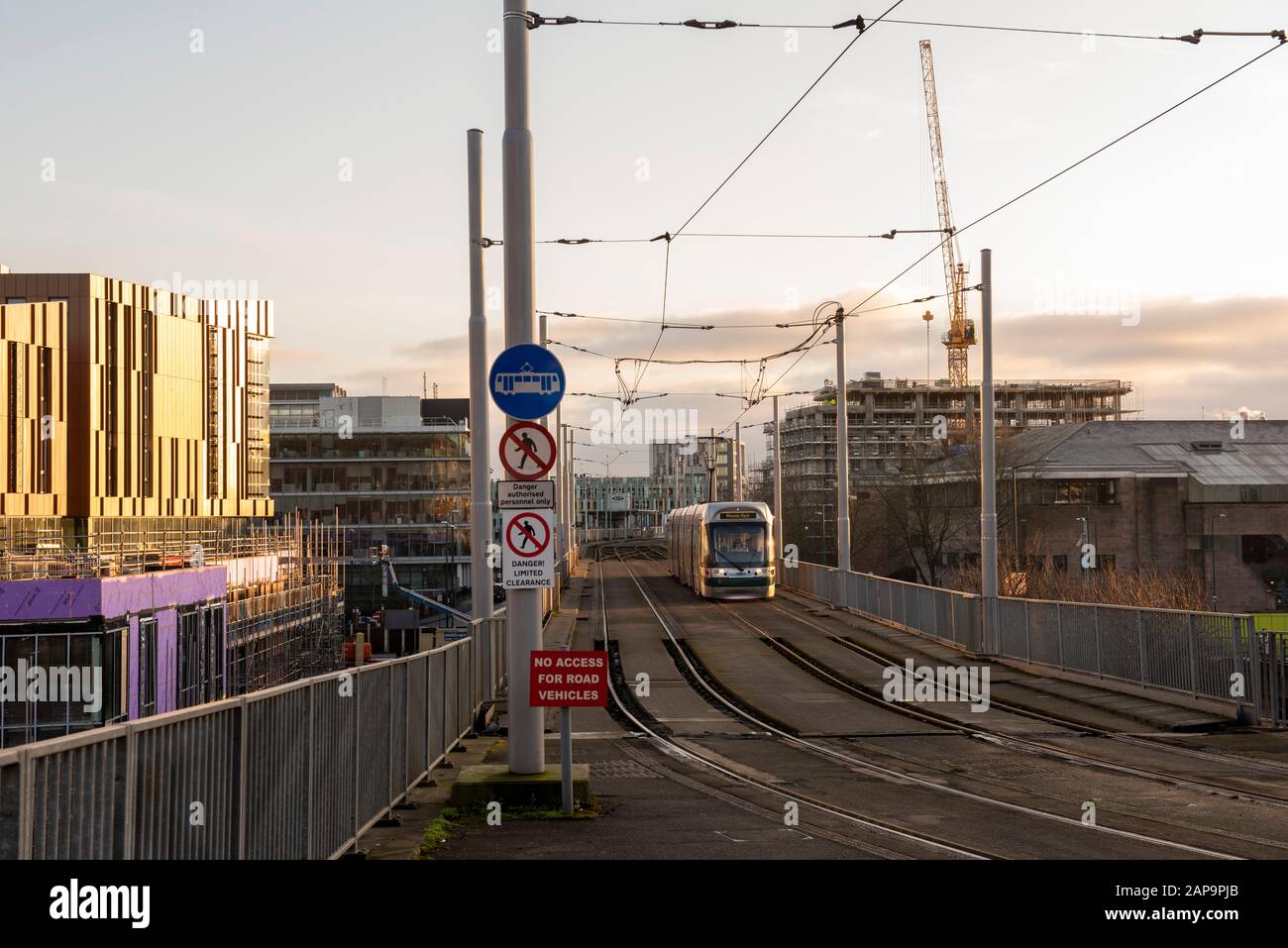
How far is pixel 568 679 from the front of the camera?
11.0 m

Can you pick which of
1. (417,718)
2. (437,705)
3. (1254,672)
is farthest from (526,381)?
(1254,672)

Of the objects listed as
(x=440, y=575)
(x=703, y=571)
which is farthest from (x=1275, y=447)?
(x=440, y=575)

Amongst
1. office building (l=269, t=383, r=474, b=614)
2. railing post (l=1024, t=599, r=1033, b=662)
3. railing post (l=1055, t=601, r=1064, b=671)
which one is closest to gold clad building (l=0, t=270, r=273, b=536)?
railing post (l=1024, t=599, r=1033, b=662)

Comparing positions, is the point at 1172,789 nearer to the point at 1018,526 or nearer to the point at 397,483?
the point at 1018,526

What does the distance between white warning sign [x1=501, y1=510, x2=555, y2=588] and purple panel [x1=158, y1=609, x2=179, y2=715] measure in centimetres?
2319

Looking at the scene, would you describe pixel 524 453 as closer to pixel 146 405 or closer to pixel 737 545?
pixel 737 545

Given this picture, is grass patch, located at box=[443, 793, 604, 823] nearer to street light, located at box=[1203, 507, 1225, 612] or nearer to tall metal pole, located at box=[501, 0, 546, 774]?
tall metal pole, located at box=[501, 0, 546, 774]

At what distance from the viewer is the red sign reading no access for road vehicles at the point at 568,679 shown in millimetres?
10961

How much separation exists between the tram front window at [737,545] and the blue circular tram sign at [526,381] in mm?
36031

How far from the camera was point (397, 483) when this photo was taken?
349 ft

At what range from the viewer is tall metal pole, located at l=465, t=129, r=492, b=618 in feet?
68.5

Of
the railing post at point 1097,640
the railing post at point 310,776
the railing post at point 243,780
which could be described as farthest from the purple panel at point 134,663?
the railing post at point 243,780

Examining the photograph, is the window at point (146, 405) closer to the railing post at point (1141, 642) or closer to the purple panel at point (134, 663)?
the purple panel at point (134, 663)
